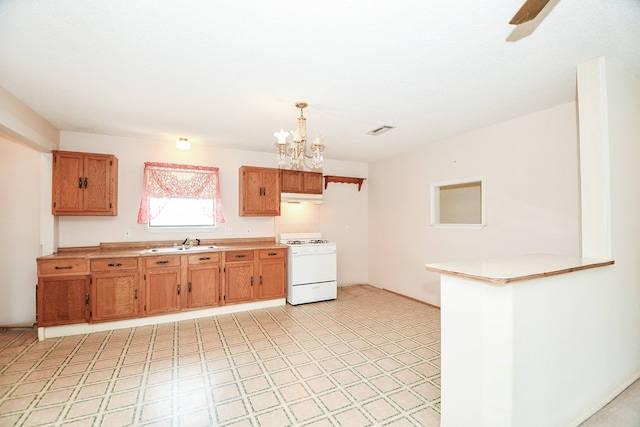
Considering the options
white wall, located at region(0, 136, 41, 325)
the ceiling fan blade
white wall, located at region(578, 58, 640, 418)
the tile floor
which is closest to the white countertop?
white wall, located at region(578, 58, 640, 418)

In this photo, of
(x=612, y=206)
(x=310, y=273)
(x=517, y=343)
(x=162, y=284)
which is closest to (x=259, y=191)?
(x=310, y=273)

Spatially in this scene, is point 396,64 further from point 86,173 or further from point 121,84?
point 86,173

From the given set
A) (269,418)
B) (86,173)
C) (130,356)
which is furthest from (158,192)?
(269,418)

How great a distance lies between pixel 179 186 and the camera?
422 centimetres

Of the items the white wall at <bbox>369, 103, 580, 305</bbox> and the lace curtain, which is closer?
the white wall at <bbox>369, 103, 580, 305</bbox>

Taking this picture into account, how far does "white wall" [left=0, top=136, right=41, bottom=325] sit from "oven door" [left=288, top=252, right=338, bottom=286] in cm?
333

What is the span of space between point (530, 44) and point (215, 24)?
205cm

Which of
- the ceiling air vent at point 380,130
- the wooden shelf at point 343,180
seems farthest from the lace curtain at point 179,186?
the ceiling air vent at point 380,130

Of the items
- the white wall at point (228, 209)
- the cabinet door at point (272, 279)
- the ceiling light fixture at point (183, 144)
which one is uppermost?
the ceiling light fixture at point (183, 144)

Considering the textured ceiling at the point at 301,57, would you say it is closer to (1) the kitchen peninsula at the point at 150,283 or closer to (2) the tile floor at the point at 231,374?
(1) the kitchen peninsula at the point at 150,283

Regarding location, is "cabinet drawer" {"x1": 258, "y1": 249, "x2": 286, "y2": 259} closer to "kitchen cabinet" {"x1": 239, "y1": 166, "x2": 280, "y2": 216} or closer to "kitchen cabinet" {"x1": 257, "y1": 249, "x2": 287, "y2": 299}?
"kitchen cabinet" {"x1": 257, "y1": 249, "x2": 287, "y2": 299}

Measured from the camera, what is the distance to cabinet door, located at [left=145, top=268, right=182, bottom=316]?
3.54 meters

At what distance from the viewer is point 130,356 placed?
273 cm

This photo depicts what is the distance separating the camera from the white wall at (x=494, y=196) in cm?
285
